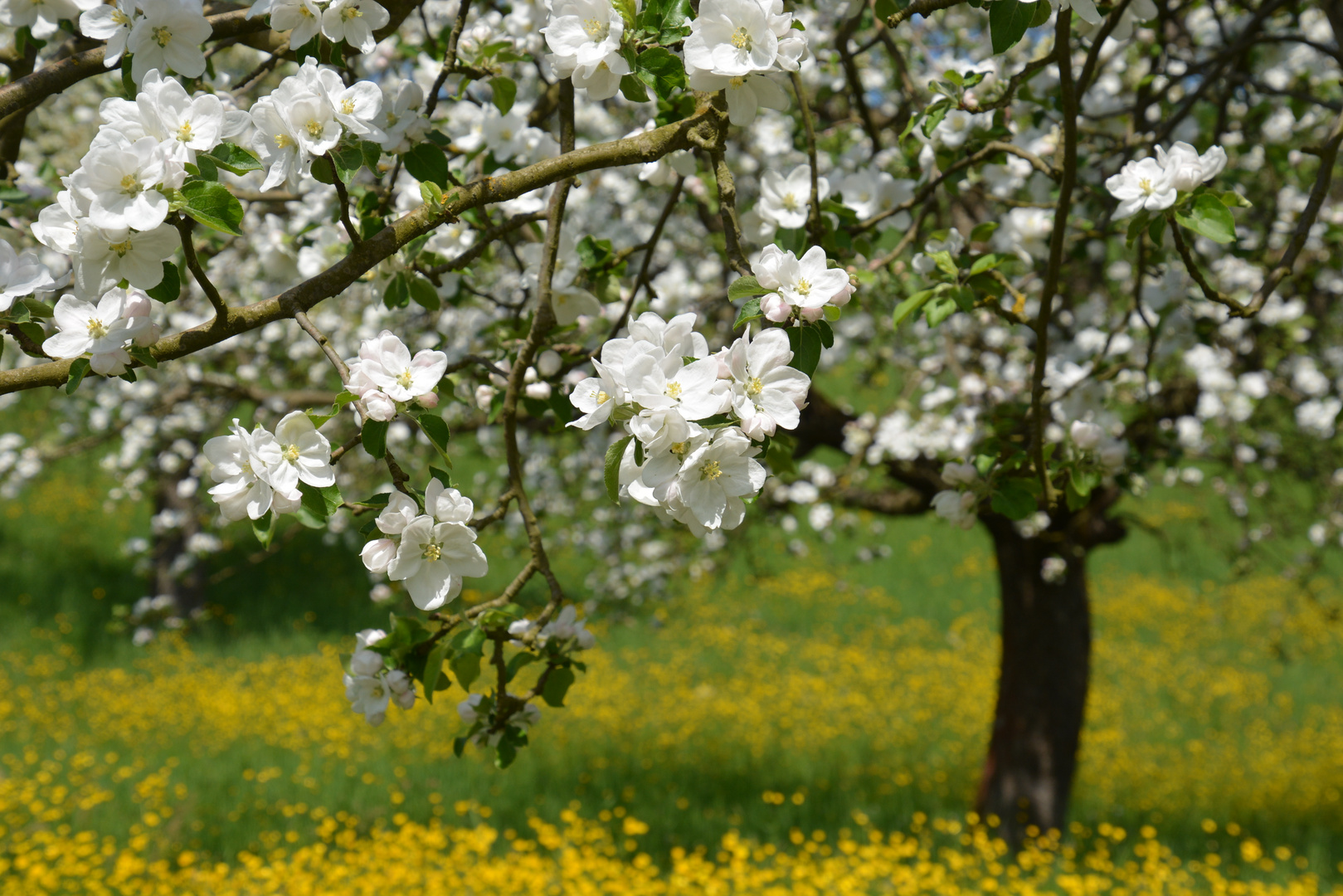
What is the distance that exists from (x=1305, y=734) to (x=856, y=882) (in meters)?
4.90

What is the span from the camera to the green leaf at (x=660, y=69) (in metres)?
1.37

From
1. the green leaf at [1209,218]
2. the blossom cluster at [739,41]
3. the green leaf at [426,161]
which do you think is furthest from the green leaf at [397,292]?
the green leaf at [1209,218]

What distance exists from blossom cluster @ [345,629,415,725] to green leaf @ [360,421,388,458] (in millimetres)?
425

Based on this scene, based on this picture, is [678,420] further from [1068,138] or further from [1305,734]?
[1305,734]

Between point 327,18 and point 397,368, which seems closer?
point 397,368

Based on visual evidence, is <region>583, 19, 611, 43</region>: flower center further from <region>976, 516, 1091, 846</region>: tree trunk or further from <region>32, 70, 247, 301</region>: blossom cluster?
<region>976, 516, 1091, 846</region>: tree trunk

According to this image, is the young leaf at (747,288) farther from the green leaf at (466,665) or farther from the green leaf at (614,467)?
the green leaf at (466,665)

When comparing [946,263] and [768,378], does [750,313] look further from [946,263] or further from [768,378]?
[946,263]

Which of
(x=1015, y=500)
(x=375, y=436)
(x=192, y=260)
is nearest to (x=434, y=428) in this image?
(x=375, y=436)

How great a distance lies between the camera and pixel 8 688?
23.0 ft

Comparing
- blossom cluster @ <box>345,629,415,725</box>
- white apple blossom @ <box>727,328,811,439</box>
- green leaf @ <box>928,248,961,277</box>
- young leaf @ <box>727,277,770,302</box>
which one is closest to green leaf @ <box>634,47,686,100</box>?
young leaf @ <box>727,277,770,302</box>

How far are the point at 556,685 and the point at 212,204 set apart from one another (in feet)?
3.08

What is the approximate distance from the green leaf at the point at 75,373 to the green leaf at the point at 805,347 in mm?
917

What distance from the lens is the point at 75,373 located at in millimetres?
1175
